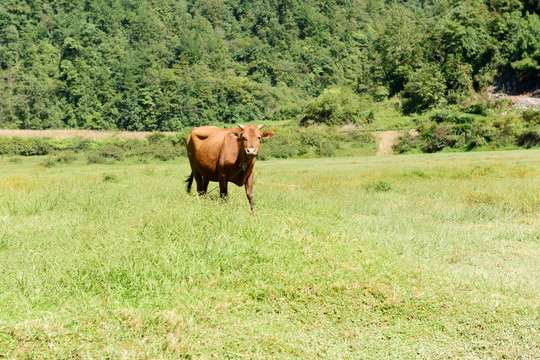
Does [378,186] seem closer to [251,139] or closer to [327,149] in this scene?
[251,139]

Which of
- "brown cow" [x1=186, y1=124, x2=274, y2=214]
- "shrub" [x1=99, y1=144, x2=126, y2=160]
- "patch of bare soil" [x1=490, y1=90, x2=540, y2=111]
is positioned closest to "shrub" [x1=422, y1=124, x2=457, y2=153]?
"patch of bare soil" [x1=490, y1=90, x2=540, y2=111]

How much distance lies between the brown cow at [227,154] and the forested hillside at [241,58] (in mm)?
54548

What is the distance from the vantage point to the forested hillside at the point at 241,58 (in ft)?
217

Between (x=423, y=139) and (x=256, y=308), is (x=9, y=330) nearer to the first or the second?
(x=256, y=308)

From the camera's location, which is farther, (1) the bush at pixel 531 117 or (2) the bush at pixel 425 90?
(2) the bush at pixel 425 90

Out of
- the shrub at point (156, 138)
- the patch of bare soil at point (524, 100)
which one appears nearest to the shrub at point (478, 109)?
the patch of bare soil at point (524, 100)

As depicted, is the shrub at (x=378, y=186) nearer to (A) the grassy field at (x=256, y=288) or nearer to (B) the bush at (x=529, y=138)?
(A) the grassy field at (x=256, y=288)

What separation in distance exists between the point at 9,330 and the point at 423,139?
48.8 metres

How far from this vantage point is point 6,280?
4969 millimetres

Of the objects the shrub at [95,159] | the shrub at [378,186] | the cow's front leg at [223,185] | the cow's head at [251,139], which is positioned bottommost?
the shrub at [95,159]

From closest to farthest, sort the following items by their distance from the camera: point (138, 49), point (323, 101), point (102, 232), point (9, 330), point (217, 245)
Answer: point (9, 330) → point (217, 245) → point (102, 232) → point (323, 101) → point (138, 49)

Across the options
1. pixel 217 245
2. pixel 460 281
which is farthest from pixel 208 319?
pixel 460 281

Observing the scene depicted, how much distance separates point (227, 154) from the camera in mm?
9711

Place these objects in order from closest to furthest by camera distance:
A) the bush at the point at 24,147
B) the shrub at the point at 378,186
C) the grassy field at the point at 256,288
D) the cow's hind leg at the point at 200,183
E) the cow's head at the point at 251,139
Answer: the grassy field at the point at 256,288 < the cow's head at the point at 251,139 < the cow's hind leg at the point at 200,183 < the shrub at the point at 378,186 < the bush at the point at 24,147
